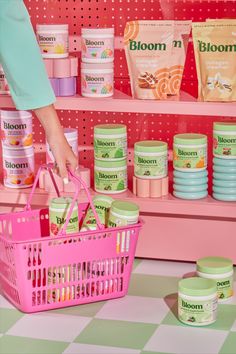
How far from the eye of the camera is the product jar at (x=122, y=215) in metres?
3.27

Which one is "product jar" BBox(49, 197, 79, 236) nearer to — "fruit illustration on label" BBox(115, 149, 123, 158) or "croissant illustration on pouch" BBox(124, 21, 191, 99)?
"fruit illustration on label" BBox(115, 149, 123, 158)

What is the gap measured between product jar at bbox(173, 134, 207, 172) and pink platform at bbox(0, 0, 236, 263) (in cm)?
12

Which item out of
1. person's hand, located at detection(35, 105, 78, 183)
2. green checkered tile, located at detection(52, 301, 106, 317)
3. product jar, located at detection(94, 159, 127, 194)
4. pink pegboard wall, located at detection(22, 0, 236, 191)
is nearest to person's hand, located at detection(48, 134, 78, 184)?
person's hand, located at detection(35, 105, 78, 183)

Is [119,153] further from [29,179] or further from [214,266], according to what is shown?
[214,266]

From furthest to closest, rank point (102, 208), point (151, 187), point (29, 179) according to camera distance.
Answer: point (29, 179) → point (151, 187) → point (102, 208)

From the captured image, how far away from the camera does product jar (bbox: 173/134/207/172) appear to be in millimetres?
3609

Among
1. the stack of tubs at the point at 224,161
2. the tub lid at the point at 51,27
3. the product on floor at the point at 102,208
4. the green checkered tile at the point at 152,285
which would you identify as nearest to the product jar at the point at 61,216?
the product on floor at the point at 102,208

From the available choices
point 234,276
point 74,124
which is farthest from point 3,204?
point 234,276

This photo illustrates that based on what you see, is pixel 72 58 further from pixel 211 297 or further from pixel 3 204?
pixel 211 297

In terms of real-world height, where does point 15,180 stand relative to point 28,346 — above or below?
above

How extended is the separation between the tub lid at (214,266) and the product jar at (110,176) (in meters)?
0.59

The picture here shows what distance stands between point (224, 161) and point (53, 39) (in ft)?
2.98

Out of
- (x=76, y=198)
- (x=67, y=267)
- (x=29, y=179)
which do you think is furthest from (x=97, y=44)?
(x=67, y=267)

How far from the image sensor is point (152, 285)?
3.50 metres
